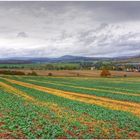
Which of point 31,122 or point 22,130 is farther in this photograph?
point 31,122

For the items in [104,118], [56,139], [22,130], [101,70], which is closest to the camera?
[56,139]

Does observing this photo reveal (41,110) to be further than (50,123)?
Yes

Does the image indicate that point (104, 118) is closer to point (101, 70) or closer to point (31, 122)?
point (31, 122)

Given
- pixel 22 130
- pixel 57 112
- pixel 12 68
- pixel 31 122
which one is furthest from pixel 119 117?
pixel 12 68

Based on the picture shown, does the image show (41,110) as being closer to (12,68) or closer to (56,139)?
(56,139)

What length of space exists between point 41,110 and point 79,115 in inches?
115

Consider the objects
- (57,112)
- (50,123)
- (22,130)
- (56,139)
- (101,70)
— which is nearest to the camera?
(56,139)

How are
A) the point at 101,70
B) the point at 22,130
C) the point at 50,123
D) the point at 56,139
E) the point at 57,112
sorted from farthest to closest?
the point at 101,70 → the point at 57,112 → the point at 50,123 → the point at 22,130 → the point at 56,139

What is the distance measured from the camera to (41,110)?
23781mm

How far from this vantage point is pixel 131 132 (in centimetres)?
1762

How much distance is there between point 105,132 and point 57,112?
264 inches

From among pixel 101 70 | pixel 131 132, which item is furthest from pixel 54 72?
pixel 131 132

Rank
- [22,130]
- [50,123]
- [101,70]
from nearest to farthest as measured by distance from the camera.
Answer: [22,130] → [50,123] → [101,70]

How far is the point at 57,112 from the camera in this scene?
76.7ft
